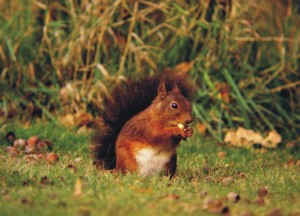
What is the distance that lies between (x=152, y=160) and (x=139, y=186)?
448 millimetres

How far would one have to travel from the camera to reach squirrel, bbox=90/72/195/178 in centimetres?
410

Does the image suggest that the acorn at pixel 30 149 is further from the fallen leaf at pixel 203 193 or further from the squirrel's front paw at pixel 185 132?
the fallen leaf at pixel 203 193

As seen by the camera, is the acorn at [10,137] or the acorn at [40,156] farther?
the acorn at [10,137]

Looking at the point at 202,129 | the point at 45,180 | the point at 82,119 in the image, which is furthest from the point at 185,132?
the point at 82,119

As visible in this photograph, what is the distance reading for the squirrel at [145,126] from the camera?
410 centimetres

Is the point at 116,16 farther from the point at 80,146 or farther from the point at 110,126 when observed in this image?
the point at 110,126

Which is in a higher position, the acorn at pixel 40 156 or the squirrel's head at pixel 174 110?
the squirrel's head at pixel 174 110

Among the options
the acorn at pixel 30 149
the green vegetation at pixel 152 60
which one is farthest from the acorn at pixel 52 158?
the green vegetation at pixel 152 60

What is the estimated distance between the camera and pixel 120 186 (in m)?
3.60

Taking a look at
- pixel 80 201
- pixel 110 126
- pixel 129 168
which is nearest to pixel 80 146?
pixel 110 126

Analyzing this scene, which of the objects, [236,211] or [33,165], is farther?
[33,165]

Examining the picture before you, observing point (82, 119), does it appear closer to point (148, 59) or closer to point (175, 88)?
point (148, 59)

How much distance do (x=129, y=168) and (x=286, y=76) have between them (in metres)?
3.35

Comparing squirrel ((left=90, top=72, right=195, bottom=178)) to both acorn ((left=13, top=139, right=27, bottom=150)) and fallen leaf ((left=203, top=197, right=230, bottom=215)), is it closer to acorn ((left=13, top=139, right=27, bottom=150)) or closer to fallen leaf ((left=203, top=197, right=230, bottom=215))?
fallen leaf ((left=203, top=197, right=230, bottom=215))
